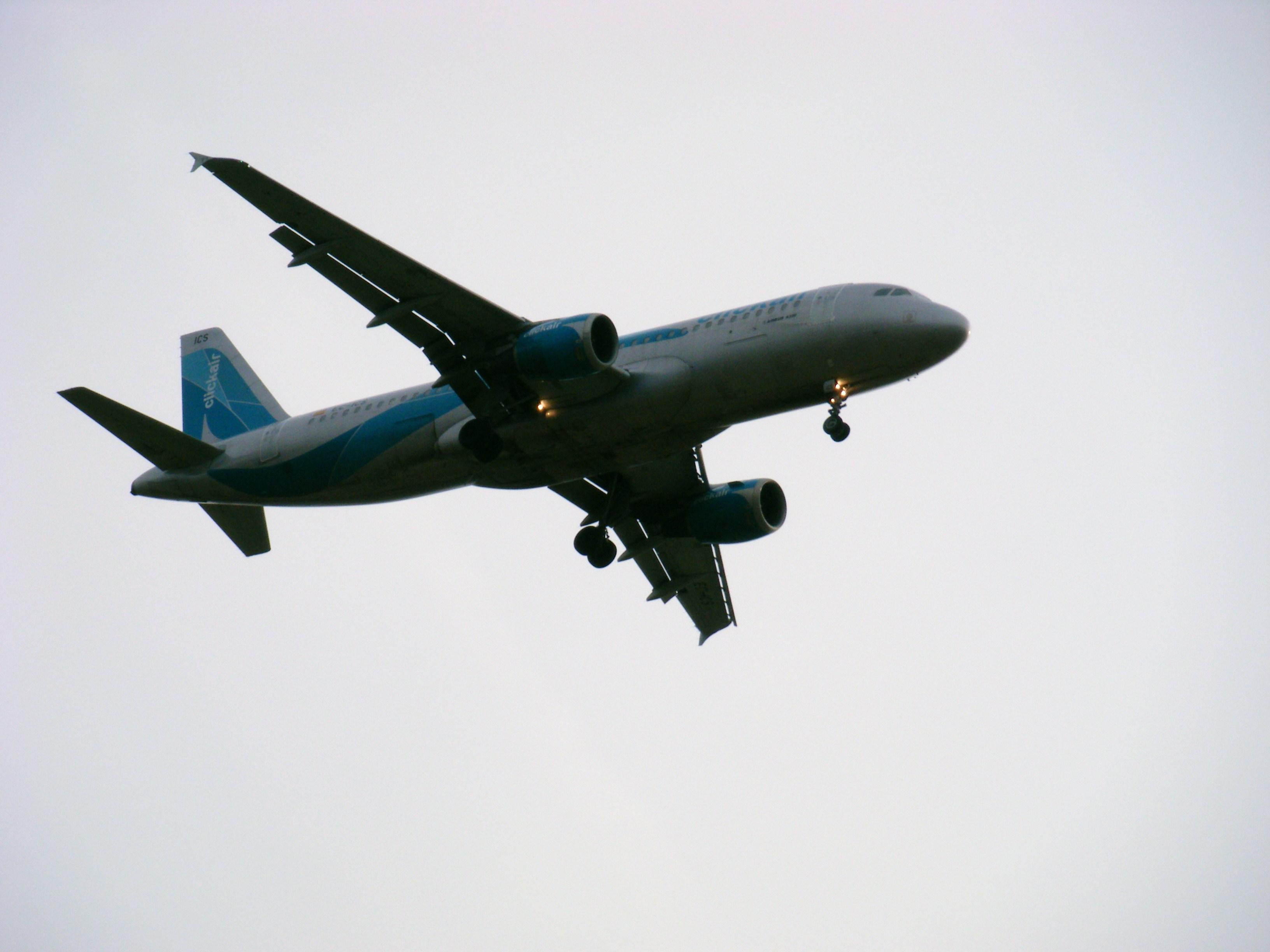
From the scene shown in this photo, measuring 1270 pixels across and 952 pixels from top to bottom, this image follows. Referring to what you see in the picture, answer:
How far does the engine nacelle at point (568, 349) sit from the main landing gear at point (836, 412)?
4.60 meters

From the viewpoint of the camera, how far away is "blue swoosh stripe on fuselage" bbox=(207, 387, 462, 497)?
30203 mm

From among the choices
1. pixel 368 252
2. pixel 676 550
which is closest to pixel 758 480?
pixel 676 550

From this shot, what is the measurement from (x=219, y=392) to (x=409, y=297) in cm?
1153

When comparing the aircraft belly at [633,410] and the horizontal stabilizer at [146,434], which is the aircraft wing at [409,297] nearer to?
the aircraft belly at [633,410]

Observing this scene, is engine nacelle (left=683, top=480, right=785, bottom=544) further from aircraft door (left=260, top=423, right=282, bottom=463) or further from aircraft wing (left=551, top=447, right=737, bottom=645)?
aircraft door (left=260, top=423, right=282, bottom=463)

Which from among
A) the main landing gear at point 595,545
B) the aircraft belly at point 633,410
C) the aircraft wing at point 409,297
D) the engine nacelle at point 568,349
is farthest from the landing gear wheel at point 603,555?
the engine nacelle at point 568,349

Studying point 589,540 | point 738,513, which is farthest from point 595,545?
point 738,513

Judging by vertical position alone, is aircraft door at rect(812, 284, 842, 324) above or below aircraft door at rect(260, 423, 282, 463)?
below

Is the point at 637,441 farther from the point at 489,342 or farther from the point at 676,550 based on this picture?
the point at 676,550

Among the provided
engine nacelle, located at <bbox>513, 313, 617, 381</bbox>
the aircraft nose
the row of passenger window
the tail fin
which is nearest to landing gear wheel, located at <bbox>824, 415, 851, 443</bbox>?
the aircraft nose

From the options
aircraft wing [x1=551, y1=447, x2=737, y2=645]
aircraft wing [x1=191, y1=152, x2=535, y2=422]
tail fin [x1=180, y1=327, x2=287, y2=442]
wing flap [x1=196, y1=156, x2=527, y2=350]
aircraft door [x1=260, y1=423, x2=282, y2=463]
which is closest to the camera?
wing flap [x1=196, y1=156, x2=527, y2=350]

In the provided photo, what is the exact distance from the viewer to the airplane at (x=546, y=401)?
2652 centimetres

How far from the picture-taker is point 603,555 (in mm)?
34312

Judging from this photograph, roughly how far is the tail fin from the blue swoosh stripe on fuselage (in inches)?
111
